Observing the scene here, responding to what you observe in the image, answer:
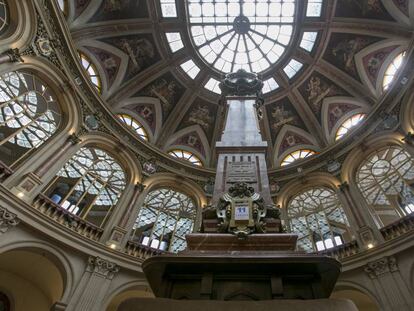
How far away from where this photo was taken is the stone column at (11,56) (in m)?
9.73

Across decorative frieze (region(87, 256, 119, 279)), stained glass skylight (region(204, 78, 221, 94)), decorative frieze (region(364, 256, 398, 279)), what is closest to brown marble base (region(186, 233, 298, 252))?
decorative frieze (region(87, 256, 119, 279))

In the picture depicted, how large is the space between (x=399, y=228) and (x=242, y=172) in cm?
825

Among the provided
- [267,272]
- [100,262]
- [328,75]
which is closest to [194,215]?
[100,262]

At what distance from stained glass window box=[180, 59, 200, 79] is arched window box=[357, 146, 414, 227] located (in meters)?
13.6

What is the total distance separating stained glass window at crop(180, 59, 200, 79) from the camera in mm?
20875

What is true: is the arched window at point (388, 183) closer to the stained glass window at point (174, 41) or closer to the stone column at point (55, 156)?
the stone column at point (55, 156)

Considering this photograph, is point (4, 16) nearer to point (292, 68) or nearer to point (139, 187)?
point (139, 187)

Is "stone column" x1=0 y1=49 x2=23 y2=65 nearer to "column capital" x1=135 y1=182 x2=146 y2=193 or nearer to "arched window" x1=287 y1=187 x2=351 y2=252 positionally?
"column capital" x1=135 y1=182 x2=146 y2=193

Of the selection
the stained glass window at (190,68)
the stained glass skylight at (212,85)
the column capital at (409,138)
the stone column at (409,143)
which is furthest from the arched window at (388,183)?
the stained glass window at (190,68)

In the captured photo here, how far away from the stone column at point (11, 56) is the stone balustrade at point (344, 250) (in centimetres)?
1441

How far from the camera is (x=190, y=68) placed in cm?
2116

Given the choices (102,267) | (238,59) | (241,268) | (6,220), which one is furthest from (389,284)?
(238,59)

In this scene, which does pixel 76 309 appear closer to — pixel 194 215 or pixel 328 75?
pixel 194 215

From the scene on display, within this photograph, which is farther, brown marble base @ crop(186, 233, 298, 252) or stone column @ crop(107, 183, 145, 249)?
stone column @ crop(107, 183, 145, 249)
